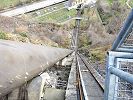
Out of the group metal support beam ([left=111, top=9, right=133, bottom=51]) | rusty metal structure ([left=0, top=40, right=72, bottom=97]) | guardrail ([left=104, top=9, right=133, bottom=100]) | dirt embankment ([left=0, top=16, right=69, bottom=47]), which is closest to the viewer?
rusty metal structure ([left=0, top=40, right=72, bottom=97])

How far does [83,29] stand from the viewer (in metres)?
38.1

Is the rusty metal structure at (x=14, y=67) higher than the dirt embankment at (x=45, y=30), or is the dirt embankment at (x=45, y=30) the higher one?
the dirt embankment at (x=45, y=30)

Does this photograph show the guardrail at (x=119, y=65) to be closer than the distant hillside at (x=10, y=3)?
Yes

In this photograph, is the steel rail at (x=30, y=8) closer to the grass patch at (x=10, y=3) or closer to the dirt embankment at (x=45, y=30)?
the grass patch at (x=10, y=3)

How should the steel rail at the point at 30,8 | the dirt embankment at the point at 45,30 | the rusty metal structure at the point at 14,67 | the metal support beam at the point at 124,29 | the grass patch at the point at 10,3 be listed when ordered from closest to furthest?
the rusty metal structure at the point at 14,67, the metal support beam at the point at 124,29, the dirt embankment at the point at 45,30, the steel rail at the point at 30,8, the grass patch at the point at 10,3

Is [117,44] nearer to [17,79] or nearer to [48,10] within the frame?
[17,79]

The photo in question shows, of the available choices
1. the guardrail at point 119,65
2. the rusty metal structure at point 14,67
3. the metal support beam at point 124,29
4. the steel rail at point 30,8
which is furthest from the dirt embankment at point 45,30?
the rusty metal structure at point 14,67

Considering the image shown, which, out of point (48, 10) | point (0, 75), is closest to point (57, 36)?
point (48, 10)

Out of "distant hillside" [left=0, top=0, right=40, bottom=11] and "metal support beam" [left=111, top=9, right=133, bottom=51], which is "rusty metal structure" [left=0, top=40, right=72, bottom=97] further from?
"distant hillside" [left=0, top=0, right=40, bottom=11]

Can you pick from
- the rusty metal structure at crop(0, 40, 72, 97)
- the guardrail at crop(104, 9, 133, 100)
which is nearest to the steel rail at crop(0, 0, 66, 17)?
the guardrail at crop(104, 9, 133, 100)

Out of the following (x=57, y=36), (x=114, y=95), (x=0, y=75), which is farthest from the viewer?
(x=57, y=36)

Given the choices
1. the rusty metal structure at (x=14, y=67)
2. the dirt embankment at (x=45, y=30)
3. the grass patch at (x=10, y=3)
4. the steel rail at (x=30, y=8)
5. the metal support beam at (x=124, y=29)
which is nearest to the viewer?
the rusty metal structure at (x=14, y=67)

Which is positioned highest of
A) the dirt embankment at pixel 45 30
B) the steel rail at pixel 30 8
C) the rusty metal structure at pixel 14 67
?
the steel rail at pixel 30 8

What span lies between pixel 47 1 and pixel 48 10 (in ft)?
13.1
